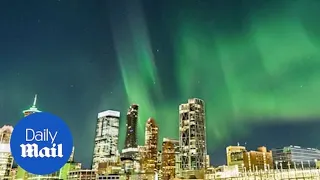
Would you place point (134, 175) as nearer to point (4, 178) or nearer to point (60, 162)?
point (4, 178)

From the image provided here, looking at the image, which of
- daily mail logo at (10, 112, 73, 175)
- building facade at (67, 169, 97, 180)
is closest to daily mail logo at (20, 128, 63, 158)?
daily mail logo at (10, 112, 73, 175)

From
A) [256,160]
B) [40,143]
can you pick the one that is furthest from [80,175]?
[40,143]

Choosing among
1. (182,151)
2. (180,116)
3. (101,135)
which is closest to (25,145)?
(182,151)

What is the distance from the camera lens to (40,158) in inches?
208

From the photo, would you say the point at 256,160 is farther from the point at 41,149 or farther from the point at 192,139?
the point at 41,149

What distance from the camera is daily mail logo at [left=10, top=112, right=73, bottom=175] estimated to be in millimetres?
5270

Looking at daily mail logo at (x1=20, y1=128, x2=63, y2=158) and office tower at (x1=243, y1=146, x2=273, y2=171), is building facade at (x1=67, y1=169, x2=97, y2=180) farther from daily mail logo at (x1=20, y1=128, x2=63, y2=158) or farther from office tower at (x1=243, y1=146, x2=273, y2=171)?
daily mail logo at (x1=20, y1=128, x2=63, y2=158)

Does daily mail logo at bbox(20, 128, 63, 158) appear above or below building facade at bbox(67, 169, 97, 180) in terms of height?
below

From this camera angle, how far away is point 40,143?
17.6 feet

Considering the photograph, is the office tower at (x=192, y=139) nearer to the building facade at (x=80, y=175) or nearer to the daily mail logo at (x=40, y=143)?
the building facade at (x=80, y=175)

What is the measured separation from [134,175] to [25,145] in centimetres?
9366

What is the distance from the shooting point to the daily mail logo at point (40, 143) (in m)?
5.27

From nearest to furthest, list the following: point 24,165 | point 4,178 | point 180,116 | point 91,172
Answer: point 24,165 < point 4,178 < point 91,172 < point 180,116

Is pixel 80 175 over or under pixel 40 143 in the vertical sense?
over
